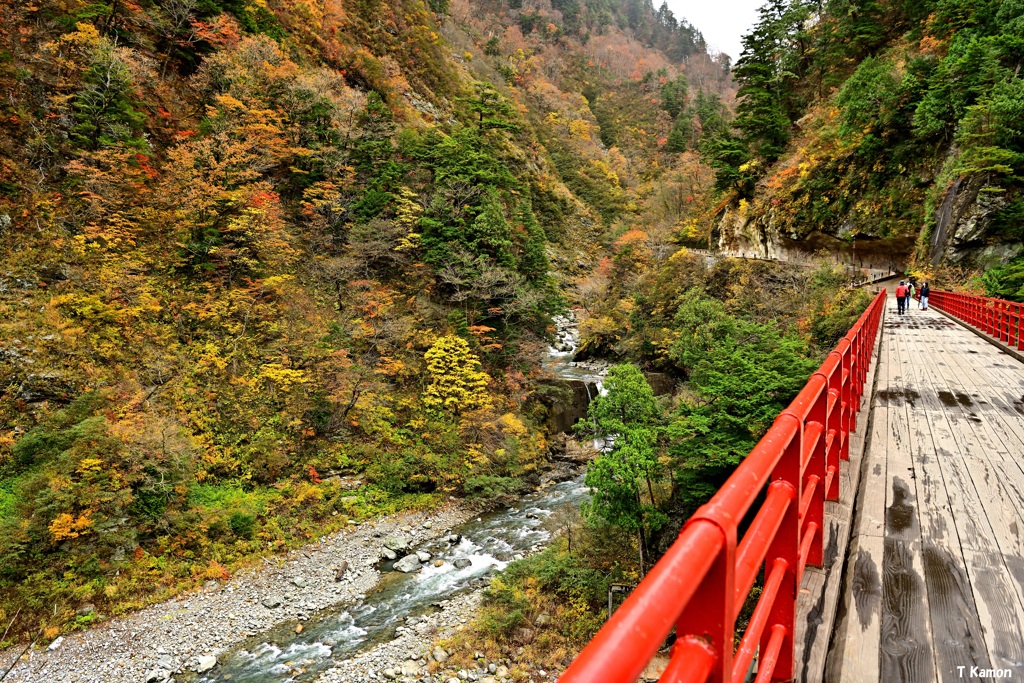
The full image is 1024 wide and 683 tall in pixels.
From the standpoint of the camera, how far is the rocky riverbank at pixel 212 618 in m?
8.91

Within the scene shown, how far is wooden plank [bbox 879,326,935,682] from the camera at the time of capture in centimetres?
201

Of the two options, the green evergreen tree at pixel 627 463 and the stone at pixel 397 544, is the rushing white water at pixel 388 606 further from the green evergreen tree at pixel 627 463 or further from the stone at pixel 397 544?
the green evergreen tree at pixel 627 463

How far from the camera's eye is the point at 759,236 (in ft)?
Result: 93.4

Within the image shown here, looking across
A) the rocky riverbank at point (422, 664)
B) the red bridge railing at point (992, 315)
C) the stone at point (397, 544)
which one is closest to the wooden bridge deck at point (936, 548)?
the red bridge railing at point (992, 315)

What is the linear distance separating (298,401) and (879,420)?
52.9ft

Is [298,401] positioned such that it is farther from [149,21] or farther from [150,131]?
[149,21]

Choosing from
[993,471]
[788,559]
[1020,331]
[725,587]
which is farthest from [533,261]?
[725,587]

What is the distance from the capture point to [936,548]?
281 centimetres

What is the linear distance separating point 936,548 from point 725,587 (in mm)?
2949

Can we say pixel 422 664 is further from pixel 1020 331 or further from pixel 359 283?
pixel 359 283

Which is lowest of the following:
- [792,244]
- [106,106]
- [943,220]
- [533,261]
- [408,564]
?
[408,564]

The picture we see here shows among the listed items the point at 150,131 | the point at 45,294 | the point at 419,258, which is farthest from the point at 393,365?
the point at 150,131

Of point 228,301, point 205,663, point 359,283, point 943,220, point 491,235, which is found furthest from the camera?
point 491,235

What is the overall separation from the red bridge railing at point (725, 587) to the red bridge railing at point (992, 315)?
10658 mm
